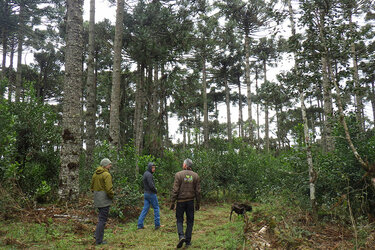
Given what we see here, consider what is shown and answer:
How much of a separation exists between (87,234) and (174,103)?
505 inches

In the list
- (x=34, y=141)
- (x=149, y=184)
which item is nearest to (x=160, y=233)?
(x=149, y=184)

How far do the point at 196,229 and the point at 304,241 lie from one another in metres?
3.54

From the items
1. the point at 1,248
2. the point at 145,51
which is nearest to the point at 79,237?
the point at 1,248

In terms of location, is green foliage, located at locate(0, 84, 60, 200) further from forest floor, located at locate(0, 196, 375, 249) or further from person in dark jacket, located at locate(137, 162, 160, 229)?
person in dark jacket, located at locate(137, 162, 160, 229)

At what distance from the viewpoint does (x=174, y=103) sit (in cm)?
1831

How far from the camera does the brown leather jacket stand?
602 centimetres

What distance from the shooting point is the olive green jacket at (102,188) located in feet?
18.9

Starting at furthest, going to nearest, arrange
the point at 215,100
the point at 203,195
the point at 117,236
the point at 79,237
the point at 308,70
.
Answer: the point at 215,100 < the point at 203,195 < the point at 308,70 < the point at 117,236 < the point at 79,237

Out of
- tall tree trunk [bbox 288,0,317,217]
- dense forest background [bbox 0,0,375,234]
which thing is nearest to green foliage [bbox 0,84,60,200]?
dense forest background [bbox 0,0,375,234]

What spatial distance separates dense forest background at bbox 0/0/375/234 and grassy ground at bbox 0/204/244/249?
76cm

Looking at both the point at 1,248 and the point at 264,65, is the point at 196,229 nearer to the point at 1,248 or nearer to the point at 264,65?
the point at 1,248

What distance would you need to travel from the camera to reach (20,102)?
8914mm

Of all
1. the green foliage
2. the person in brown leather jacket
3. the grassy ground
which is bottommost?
the grassy ground

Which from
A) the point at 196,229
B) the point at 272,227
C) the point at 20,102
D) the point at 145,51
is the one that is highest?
the point at 145,51
